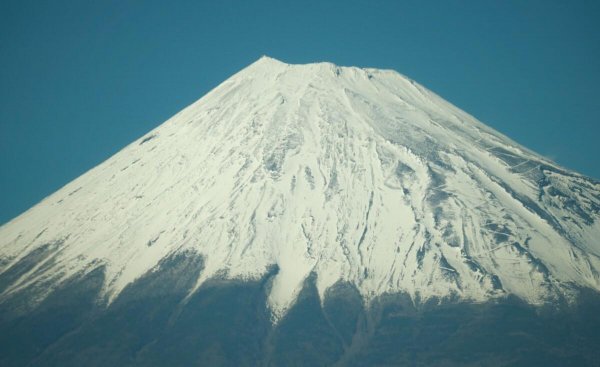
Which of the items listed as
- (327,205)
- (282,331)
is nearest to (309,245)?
(327,205)

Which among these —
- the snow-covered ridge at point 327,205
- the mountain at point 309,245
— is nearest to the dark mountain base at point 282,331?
the mountain at point 309,245

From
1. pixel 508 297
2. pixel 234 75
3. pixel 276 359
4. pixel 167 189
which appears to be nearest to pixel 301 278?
pixel 276 359

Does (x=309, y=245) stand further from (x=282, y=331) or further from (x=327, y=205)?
(x=282, y=331)

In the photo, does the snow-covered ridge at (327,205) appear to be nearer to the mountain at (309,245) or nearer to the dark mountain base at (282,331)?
the mountain at (309,245)

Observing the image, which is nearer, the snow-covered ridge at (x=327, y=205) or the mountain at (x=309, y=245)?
the mountain at (x=309, y=245)

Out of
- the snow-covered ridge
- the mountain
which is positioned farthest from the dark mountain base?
the snow-covered ridge

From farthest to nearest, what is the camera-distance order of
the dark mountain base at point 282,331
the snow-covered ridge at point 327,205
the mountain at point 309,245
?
1. the snow-covered ridge at point 327,205
2. the mountain at point 309,245
3. the dark mountain base at point 282,331
